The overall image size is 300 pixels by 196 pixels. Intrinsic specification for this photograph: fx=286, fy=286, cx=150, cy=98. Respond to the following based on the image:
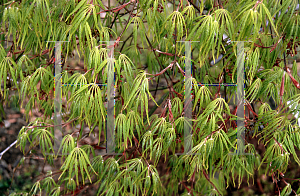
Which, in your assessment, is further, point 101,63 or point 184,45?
point 184,45

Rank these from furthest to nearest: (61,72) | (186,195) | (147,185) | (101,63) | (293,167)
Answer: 1. (293,167)
2. (186,195)
3. (61,72)
4. (147,185)
5. (101,63)

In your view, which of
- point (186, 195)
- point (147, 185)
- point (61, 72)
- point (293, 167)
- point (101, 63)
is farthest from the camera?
point (293, 167)

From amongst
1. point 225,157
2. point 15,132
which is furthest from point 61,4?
point 15,132

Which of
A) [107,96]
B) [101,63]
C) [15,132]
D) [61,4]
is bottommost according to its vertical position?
[15,132]

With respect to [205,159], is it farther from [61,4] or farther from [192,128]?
[61,4]

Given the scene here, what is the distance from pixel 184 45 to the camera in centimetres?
98

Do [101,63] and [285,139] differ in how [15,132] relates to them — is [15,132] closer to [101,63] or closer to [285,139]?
[101,63]

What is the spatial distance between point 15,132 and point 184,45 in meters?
1.73

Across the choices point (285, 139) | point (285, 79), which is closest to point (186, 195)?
point (285, 139)

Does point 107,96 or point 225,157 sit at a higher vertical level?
point 107,96

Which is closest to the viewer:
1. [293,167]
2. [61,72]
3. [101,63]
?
[101,63]

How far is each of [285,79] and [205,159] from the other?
0.37 meters

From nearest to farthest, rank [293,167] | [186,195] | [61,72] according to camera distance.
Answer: [61,72], [186,195], [293,167]

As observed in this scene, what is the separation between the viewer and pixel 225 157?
3.19 ft
